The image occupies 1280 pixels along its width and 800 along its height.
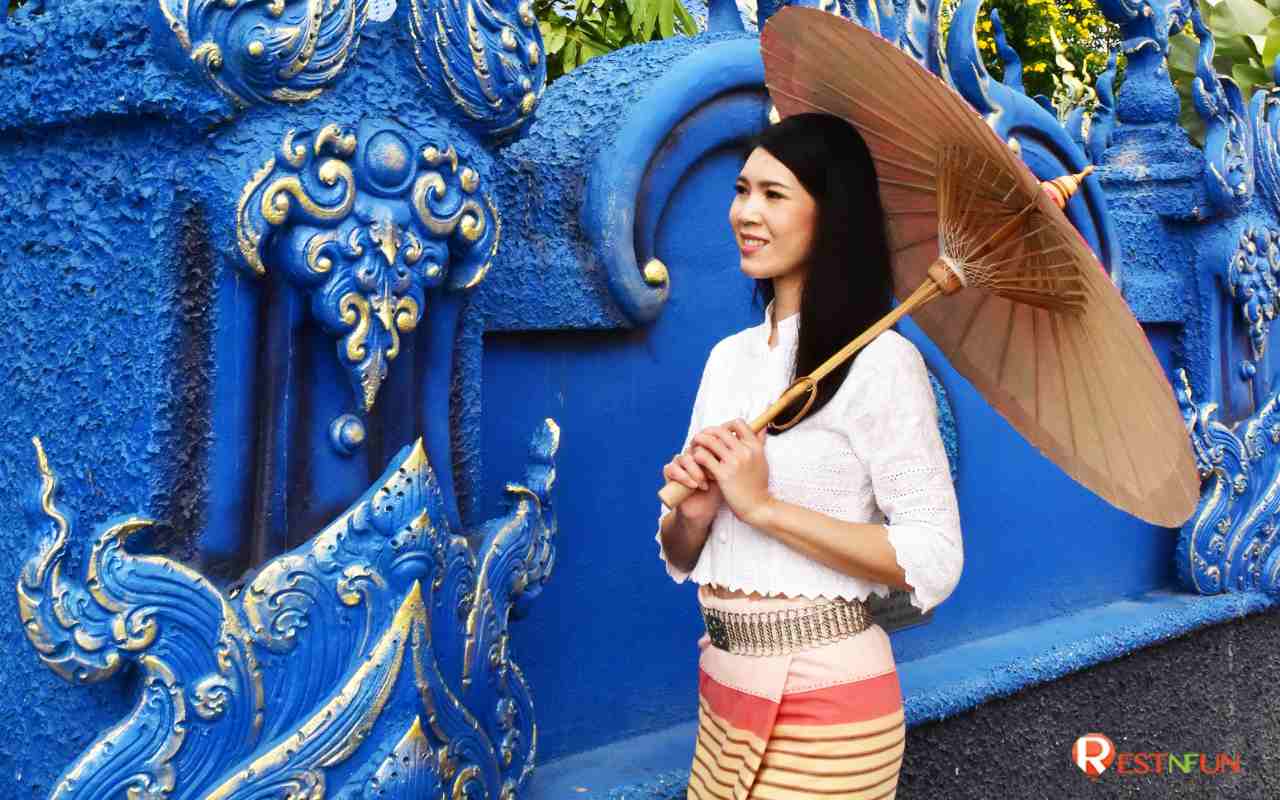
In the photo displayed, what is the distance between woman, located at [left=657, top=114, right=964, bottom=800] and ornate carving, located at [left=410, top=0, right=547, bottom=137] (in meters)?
0.40

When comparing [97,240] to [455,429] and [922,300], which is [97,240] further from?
[922,300]

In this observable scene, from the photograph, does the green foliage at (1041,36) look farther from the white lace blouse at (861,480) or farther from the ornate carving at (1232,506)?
the white lace blouse at (861,480)

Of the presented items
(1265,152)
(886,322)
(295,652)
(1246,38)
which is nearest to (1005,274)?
(886,322)

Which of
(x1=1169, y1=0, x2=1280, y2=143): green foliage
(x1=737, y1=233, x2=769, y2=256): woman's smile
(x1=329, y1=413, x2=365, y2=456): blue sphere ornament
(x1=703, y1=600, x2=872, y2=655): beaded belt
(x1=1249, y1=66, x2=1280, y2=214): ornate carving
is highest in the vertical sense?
(x1=1169, y1=0, x2=1280, y2=143): green foliage

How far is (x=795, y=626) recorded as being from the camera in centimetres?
191

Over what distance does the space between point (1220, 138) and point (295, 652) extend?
341cm

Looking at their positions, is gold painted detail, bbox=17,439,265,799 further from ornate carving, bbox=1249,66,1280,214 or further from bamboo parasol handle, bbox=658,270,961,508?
ornate carving, bbox=1249,66,1280,214

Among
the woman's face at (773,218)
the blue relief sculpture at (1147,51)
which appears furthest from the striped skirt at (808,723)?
the blue relief sculpture at (1147,51)

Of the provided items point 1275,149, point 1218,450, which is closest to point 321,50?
A: point 1218,450

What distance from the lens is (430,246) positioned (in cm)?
198

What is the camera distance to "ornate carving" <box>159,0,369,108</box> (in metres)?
1.78

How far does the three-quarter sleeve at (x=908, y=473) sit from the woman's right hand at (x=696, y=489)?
0.21 metres

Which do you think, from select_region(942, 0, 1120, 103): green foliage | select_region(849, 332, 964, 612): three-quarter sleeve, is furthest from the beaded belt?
select_region(942, 0, 1120, 103): green foliage

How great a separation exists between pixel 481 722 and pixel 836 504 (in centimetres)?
66
